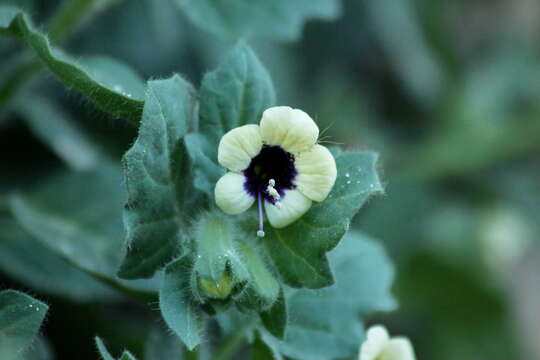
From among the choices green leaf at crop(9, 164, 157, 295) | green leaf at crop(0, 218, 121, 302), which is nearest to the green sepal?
green leaf at crop(9, 164, 157, 295)

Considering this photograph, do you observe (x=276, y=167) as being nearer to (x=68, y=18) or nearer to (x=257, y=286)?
(x=257, y=286)

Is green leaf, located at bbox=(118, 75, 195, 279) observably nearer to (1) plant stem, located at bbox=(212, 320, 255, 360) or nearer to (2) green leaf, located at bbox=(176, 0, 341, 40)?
(1) plant stem, located at bbox=(212, 320, 255, 360)

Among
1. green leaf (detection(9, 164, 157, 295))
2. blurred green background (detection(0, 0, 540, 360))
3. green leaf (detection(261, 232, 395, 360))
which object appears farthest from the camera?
blurred green background (detection(0, 0, 540, 360))

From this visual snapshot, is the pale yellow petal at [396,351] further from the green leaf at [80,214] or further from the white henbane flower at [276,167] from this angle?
the green leaf at [80,214]

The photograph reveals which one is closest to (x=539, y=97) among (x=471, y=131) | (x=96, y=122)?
(x=471, y=131)

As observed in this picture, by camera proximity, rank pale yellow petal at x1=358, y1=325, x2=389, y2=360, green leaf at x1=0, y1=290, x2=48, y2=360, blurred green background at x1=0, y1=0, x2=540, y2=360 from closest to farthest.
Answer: green leaf at x1=0, y1=290, x2=48, y2=360 < pale yellow petal at x1=358, y1=325, x2=389, y2=360 < blurred green background at x1=0, y1=0, x2=540, y2=360

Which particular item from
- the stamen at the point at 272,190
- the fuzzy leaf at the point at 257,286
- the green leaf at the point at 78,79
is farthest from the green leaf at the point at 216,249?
the green leaf at the point at 78,79

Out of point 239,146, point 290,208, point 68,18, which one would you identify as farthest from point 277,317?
point 68,18
